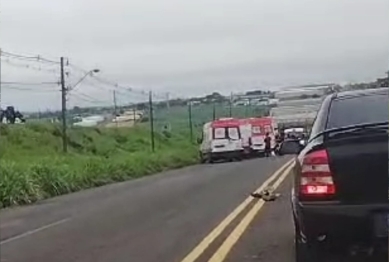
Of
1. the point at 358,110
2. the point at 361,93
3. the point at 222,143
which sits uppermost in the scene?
the point at 361,93

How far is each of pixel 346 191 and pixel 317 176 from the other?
10.4 inches

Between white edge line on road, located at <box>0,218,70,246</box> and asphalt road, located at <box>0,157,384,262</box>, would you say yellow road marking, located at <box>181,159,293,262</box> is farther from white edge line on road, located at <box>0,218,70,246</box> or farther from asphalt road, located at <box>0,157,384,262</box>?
white edge line on road, located at <box>0,218,70,246</box>

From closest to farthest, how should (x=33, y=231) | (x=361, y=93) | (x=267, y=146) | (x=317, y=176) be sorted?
(x=317, y=176) < (x=361, y=93) < (x=33, y=231) < (x=267, y=146)

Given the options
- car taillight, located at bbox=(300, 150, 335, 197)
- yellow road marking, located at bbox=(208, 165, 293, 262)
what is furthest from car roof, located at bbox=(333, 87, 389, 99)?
yellow road marking, located at bbox=(208, 165, 293, 262)

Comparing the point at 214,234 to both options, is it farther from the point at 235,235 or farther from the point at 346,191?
the point at 346,191

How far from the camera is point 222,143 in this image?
2040 inches

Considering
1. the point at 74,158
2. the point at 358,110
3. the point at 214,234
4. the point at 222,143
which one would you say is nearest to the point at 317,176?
the point at 358,110

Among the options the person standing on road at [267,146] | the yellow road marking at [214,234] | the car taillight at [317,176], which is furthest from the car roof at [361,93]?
the person standing on road at [267,146]

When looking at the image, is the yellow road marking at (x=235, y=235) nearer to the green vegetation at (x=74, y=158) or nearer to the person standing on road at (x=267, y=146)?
the green vegetation at (x=74, y=158)

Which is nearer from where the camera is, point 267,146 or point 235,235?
point 235,235

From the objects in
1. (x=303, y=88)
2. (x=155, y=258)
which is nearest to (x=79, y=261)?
(x=155, y=258)

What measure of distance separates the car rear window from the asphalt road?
1.97 metres

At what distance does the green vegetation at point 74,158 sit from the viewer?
26.0 m

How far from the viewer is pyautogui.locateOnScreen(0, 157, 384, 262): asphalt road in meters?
11.6
